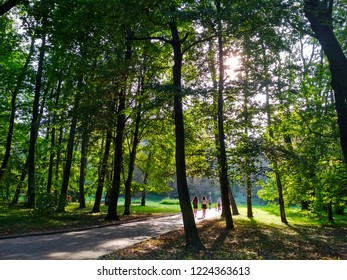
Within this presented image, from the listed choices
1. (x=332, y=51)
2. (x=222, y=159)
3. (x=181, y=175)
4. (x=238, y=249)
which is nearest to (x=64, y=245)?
(x=181, y=175)

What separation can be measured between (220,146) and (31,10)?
10405 mm

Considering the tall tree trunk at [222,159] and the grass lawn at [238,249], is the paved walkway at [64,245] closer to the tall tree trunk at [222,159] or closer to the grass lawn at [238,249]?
the grass lawn at [238,249]

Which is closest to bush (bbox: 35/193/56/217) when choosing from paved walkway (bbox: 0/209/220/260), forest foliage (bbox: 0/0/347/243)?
forest foliage (bbox: 0/0/347/243)

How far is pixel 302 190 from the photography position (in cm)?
Result: 1925

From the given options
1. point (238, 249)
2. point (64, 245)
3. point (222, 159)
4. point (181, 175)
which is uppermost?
point (222, 159)

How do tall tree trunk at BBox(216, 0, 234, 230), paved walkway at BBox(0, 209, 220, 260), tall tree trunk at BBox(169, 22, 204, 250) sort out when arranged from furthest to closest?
1. tall tree trunk at BBox(216, 0, 234, 230)
2. tall tree trunk at BBox(169, 22, 204, 250)
3. paved walkway at BBox(0, 209, 220, 260)

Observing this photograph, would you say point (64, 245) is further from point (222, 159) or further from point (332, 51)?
point (332, 51)

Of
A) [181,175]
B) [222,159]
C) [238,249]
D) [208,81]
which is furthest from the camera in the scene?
[208,81]

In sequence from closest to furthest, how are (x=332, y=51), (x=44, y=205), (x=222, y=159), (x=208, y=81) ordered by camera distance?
(x=332, y=51) → (x=222, y=159) → (x=208, y=81) → (x=44, y=205)

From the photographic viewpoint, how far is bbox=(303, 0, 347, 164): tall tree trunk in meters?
9.41

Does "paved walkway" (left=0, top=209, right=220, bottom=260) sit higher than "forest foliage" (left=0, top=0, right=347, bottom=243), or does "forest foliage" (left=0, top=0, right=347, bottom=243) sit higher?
"forest foliage" (left=0, top=0, right=347, bottom=243)

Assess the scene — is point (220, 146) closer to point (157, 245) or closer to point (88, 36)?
point (157, 245)

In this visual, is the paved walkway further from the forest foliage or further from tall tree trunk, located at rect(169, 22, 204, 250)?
the forest foliage

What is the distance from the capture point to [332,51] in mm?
9641
